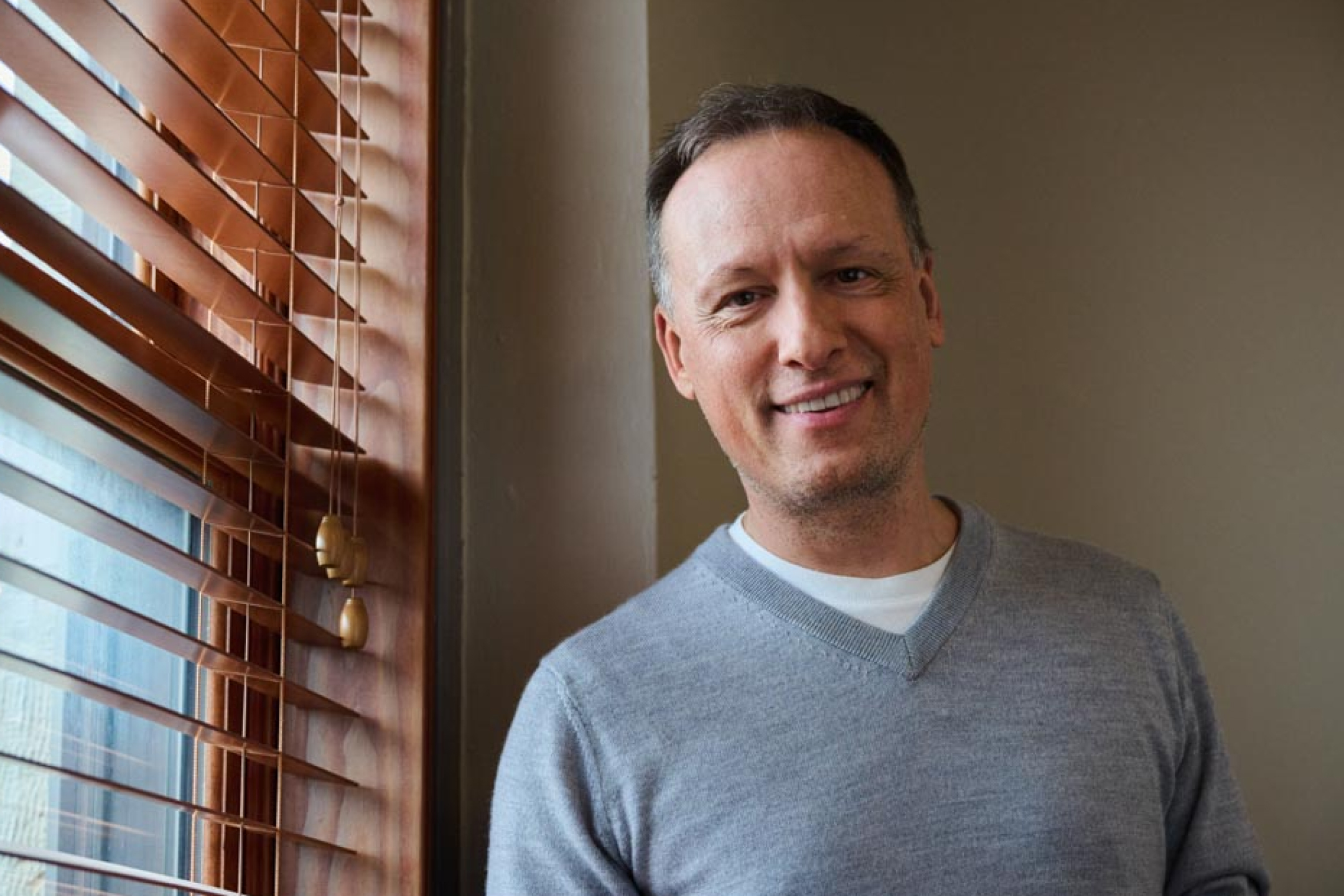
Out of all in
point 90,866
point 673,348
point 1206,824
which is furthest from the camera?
point 673,348

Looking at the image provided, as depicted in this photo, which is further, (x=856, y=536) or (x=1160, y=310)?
(x=1160, y=310)

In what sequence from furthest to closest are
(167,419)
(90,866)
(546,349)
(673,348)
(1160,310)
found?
(1160,310)
(546,349)
(673,348)
(167,419)
(90,866)

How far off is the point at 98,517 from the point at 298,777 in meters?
0.48

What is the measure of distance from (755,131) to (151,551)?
0.69m

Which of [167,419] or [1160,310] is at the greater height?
[1160,310]

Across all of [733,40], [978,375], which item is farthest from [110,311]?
[978,375]

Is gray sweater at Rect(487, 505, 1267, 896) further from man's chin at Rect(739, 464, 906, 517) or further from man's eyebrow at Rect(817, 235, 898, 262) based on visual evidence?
man's eyebrow at Rect(817, 235, 898, 262)

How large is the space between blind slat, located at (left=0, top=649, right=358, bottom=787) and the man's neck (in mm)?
436

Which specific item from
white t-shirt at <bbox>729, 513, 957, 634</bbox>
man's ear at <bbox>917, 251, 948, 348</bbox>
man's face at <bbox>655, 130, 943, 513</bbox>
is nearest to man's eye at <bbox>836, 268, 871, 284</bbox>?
man's face at <bbox>655, 130, 943, 513</bbox>

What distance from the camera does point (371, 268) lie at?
1450mm

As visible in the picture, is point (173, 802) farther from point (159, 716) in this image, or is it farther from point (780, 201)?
point (780, 201)

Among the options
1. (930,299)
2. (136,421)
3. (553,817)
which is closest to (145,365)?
(136,421)

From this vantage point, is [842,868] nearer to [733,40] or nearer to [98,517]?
[98,517]

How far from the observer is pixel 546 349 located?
63.8 inches
